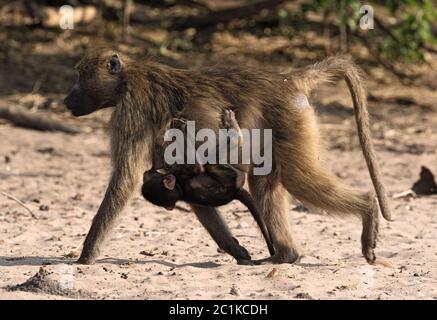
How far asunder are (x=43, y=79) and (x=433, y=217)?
634 cm

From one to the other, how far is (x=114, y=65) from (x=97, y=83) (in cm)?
17

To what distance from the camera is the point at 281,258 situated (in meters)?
5.71

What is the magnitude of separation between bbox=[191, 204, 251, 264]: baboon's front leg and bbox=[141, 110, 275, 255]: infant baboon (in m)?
0.16

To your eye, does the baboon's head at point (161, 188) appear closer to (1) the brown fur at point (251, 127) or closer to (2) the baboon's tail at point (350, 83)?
(1) the brown fur at point (251, 127)

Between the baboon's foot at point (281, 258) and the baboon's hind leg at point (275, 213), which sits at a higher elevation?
the baboon's hind leg at point (275, 213)

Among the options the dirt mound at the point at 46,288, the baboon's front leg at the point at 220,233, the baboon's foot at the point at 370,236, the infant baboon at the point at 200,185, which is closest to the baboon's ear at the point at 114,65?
the infant baboon at the point at 200,185

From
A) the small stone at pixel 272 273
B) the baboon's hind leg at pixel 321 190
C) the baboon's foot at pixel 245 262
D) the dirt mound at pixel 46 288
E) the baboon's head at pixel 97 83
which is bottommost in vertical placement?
the dirt mound at pixel 46 288

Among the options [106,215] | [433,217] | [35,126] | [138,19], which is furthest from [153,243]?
[138,19]

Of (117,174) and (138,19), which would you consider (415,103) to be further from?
(117,174)

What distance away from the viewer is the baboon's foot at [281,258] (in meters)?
5.71

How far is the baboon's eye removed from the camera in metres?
5.97

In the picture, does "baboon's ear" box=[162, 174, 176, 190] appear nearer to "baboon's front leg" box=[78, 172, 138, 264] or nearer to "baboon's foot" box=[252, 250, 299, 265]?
"baboon's front leg" box=[78, 172, 138, 264]

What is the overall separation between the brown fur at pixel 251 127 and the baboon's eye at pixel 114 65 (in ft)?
0.13

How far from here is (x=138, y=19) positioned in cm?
1394
